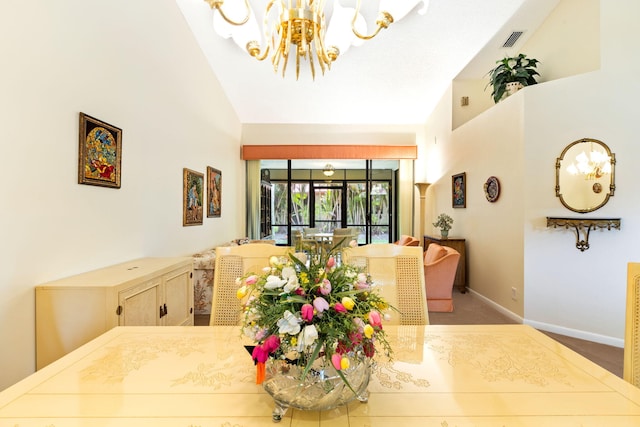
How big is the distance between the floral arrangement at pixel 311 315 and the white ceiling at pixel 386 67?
3795 mm

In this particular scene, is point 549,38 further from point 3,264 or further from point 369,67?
point 3,264

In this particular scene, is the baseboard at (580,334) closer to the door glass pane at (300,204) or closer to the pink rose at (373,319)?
the pink rose at (373,319)

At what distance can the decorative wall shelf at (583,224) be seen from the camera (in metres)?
2.91

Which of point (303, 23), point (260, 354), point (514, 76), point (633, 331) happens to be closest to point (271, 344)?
point (260, 354)

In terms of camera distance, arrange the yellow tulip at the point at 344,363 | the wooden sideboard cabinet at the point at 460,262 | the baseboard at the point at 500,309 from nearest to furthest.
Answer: the yellow tulip at the point at 344,363 < the baseboard at the point at 500,309 < the wooden sideboard cabinet at the point at 460,262

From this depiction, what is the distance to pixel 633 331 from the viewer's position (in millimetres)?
1131

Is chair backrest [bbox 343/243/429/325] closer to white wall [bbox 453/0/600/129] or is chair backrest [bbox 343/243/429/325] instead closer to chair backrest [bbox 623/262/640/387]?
chair backrest [bbox 623/262/640/387]

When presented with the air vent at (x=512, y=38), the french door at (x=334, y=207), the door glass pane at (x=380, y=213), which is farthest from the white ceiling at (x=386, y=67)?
the french door at (x=334, y=207)

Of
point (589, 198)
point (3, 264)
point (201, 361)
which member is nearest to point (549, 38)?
point (589, 198)

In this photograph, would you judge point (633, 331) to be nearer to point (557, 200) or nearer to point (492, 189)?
point (557, 200)

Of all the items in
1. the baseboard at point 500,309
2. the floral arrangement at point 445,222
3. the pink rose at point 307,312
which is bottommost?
the baseboard at point 500,309

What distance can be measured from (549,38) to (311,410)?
5.17 meters

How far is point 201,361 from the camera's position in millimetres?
1107

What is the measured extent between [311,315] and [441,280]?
136 inches
